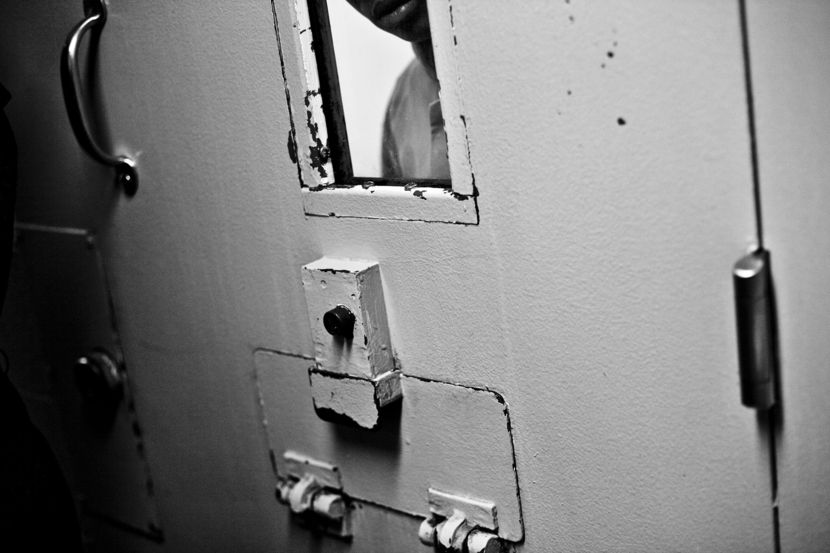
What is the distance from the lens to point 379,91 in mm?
1420

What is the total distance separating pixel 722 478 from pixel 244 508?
90 cm

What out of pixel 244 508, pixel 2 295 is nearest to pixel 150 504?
pixel 244 508

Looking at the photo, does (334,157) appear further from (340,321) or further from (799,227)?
(799,227)

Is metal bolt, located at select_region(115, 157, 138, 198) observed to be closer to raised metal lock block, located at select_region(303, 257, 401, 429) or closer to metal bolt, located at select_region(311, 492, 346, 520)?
raised metal lock block, located at select_region(303, 257, 401, 429)

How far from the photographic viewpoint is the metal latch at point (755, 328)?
3.15 feet

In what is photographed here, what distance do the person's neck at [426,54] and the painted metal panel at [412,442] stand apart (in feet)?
1.40

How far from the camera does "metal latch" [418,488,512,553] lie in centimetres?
130

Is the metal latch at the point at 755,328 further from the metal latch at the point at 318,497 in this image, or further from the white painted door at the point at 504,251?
the metal latch at the point at 318,497

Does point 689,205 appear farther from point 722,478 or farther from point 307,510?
point 307,510

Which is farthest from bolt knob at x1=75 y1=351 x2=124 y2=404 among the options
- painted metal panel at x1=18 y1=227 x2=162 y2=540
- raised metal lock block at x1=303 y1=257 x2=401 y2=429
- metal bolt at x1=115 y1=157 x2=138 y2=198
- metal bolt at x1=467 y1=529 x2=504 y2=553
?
metal bolt at x1=467 y1=529 x2=504 y2=553

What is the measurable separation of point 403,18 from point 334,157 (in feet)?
0.71

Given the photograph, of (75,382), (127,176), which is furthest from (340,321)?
(75,382)

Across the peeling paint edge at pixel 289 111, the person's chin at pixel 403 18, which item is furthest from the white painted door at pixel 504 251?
the person's chin at pixel 403 18

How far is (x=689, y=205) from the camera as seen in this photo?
100 cm
